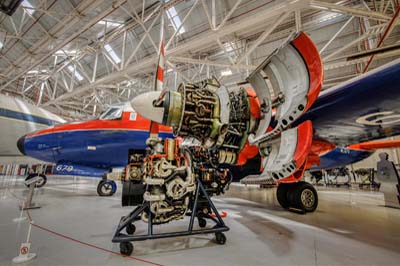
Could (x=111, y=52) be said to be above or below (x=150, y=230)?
above

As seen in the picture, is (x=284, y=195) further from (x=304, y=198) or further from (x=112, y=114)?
(x=112, y=114)

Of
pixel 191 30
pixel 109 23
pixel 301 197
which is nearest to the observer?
pixel 301 197

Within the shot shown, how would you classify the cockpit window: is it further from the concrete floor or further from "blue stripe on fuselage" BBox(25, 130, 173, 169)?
the concrete floor

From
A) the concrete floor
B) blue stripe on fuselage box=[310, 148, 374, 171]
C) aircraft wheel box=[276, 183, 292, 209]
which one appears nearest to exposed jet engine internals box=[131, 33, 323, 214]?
the concrete floor

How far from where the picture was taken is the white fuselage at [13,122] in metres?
7.37

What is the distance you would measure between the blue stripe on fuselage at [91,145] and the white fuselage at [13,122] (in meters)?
4.55

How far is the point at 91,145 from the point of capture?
462 cm

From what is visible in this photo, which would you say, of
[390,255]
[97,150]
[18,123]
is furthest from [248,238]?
[18,123]

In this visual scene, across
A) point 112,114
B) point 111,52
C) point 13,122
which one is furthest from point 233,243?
point 111,52

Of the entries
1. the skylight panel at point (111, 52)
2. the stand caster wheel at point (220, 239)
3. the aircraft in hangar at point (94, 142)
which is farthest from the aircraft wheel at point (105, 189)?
the skylight panel at point (111, 52)

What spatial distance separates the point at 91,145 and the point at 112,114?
97 cm

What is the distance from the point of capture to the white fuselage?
7.37 m

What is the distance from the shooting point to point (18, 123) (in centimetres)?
783

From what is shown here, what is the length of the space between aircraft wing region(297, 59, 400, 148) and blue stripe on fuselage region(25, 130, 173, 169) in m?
3.35
